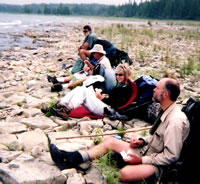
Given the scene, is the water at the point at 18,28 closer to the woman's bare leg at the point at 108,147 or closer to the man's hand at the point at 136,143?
the woman's bare leg at the point at 108,147

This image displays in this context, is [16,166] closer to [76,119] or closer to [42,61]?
[76,119]

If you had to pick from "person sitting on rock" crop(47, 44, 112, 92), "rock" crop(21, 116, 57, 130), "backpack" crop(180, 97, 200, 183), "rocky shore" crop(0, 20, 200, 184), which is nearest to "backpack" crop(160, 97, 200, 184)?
"backpack" crop(180, 97, 200, 183)

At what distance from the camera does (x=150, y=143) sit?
331 cm

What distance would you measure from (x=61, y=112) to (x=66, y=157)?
2.02 m

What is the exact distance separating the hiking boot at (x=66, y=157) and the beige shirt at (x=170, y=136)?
863mm

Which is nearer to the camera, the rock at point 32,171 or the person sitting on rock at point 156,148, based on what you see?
the rock at point 32,171

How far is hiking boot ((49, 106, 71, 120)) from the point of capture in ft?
16.4

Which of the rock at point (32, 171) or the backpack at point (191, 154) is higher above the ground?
the backpack at point (191, 154)

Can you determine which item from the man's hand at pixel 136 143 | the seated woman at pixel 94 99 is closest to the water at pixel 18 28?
the seated woman at pixel 94 99

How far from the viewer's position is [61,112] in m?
5.10

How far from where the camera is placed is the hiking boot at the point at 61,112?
5.01m

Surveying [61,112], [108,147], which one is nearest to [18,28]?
[61,112]

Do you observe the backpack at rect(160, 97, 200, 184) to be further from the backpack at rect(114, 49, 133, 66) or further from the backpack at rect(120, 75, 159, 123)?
the backpack at rect(114, 49, 133, 66)

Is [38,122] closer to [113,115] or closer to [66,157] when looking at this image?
[113,115]
